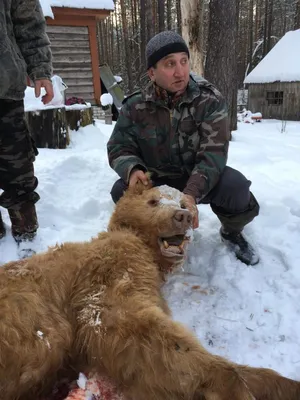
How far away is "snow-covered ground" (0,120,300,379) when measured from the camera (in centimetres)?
228

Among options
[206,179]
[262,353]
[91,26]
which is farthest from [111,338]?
[91,26]

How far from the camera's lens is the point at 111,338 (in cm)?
166

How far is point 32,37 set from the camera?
3232 millimetres

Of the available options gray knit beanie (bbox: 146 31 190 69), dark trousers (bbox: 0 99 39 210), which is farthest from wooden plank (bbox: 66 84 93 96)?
gray knit beanie (bbox: 146 31 190 69)

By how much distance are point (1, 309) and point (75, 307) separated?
1.16ft

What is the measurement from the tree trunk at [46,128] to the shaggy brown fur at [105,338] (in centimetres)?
481

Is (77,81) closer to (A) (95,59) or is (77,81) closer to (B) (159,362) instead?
(A) (95,59)

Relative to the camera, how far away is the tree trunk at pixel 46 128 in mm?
6500

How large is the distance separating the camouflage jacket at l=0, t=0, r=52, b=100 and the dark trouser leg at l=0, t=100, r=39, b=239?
0.55 feet

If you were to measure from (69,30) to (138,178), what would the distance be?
47.4 ft

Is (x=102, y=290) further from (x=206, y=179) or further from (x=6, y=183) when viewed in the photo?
(x=6, y=183)

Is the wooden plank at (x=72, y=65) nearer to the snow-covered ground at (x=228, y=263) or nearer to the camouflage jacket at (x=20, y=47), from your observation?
the snow-covered ground at (x=228, y=263)

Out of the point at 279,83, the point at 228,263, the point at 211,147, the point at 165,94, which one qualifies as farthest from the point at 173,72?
the point at 279,83

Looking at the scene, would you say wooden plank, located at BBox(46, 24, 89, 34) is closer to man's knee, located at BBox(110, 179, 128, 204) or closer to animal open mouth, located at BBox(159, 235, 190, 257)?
man's knee, located at BBox(110, 179, 128, 204)
